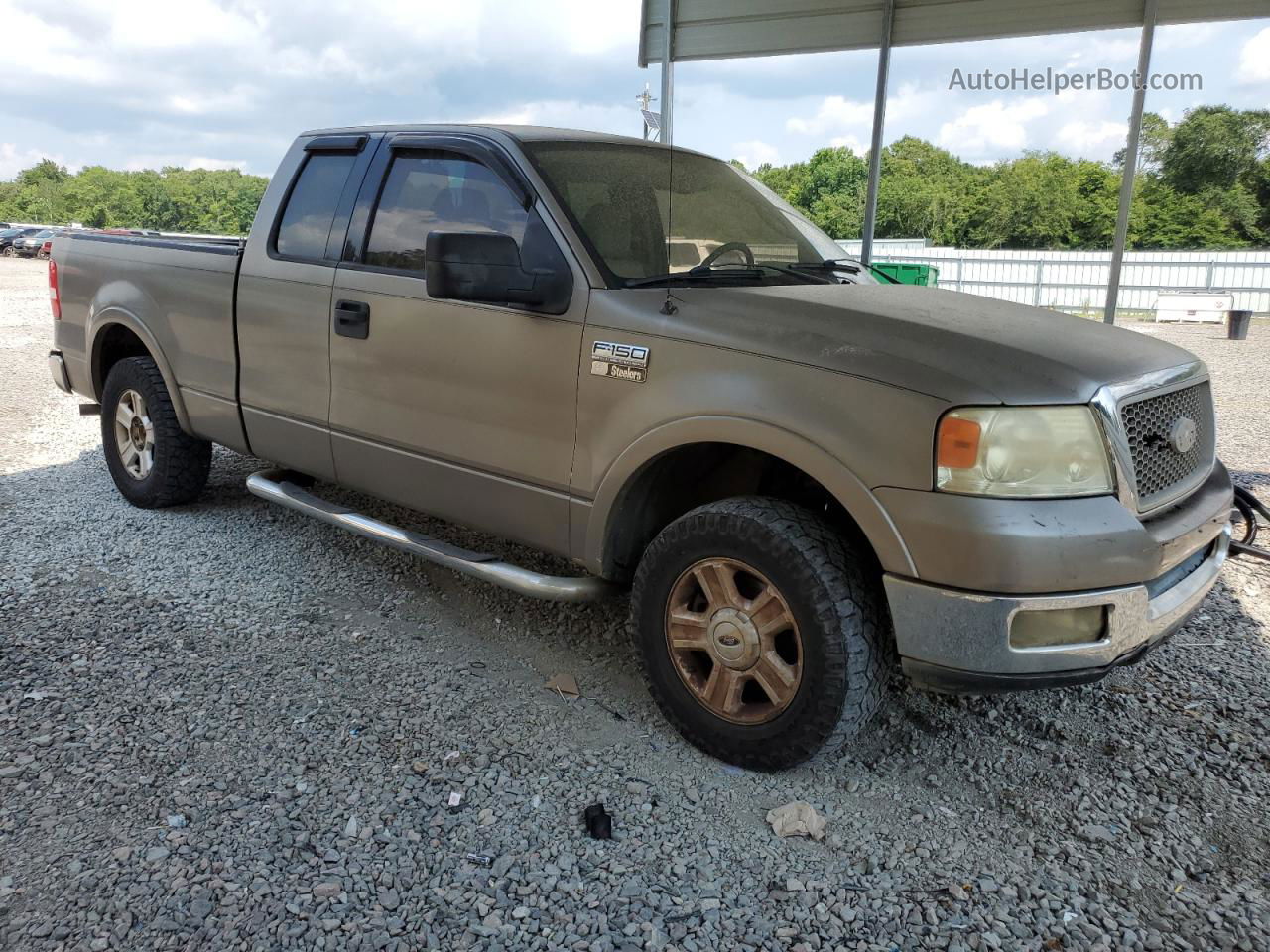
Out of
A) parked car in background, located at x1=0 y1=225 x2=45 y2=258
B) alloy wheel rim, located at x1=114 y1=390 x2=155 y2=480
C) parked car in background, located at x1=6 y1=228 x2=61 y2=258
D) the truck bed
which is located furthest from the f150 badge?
parked car in background, located at x1=0 y1=225 x2=45 y2=258

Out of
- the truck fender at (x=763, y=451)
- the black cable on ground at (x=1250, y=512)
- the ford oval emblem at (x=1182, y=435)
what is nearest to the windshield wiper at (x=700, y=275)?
the truck fender at (x=763, y=451)

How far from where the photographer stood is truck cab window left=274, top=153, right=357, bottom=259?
4168mm

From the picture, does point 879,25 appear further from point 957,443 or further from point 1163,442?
point 957,443

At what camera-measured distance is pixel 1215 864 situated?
2615 millimetres

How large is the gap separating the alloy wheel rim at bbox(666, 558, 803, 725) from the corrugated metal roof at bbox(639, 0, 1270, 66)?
7.06m

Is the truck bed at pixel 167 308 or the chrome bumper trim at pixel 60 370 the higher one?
the truck bed at pixel 167 308

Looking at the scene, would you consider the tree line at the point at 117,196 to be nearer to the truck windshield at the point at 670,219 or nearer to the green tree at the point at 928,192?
the green tree at the point at 928,192

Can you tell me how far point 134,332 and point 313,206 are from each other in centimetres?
167

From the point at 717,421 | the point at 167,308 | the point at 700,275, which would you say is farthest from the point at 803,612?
the point at 167,308

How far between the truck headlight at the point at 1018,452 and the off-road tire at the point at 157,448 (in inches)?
163

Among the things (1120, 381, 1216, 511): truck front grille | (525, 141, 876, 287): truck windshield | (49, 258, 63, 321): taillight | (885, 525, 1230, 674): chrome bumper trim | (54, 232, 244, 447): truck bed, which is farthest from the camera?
(49, 258, 63, 321): taillight

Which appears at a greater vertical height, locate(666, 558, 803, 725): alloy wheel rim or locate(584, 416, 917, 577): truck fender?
locate(584, 416, 917, 577): truck fender

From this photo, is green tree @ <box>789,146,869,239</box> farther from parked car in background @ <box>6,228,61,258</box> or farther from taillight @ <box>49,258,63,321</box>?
parked car in background @ <box>6,228,61,258</box>

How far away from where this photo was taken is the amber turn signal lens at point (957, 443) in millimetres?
2451
